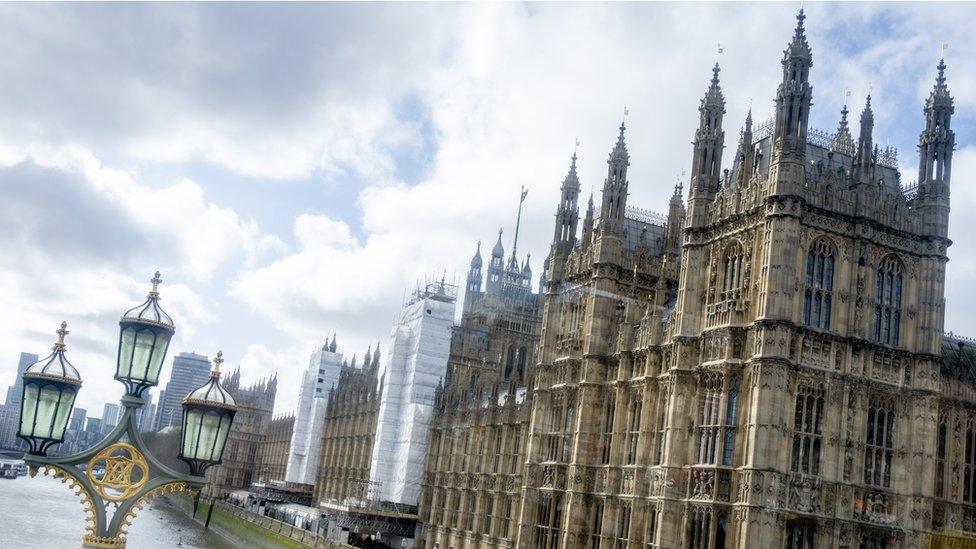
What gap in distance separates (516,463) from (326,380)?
82065 millimetres

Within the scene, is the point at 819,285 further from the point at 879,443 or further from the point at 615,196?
the point at 615,196

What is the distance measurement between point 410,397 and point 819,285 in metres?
60.4

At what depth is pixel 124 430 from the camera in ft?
57.3

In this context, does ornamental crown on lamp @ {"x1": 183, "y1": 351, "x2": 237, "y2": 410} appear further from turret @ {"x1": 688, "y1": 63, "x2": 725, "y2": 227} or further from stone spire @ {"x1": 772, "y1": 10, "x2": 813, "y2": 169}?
turret @ {"x1": 688, "y1": 63, "x2": 725, "y2": 227}

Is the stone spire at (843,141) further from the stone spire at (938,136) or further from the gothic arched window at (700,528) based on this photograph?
the gothic arched window at (700,528)

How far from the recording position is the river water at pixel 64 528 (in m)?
85.2

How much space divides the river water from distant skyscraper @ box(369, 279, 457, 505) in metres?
21.7

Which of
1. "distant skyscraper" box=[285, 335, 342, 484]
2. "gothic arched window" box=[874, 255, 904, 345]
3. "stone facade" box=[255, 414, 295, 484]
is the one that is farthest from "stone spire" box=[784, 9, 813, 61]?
"stone facade" box=[255, 414, 295, 484]

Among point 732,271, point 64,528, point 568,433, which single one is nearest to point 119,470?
point 732,271

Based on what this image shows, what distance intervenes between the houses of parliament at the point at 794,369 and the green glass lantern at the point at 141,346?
89.5 ft

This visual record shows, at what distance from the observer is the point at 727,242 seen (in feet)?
150

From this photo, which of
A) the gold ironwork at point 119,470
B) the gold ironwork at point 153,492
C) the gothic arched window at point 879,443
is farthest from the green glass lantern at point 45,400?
the gothic arched window at point 879,443

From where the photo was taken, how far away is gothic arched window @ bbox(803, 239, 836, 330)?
41.8 m

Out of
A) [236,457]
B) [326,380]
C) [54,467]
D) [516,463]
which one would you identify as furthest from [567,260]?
[236,457]
